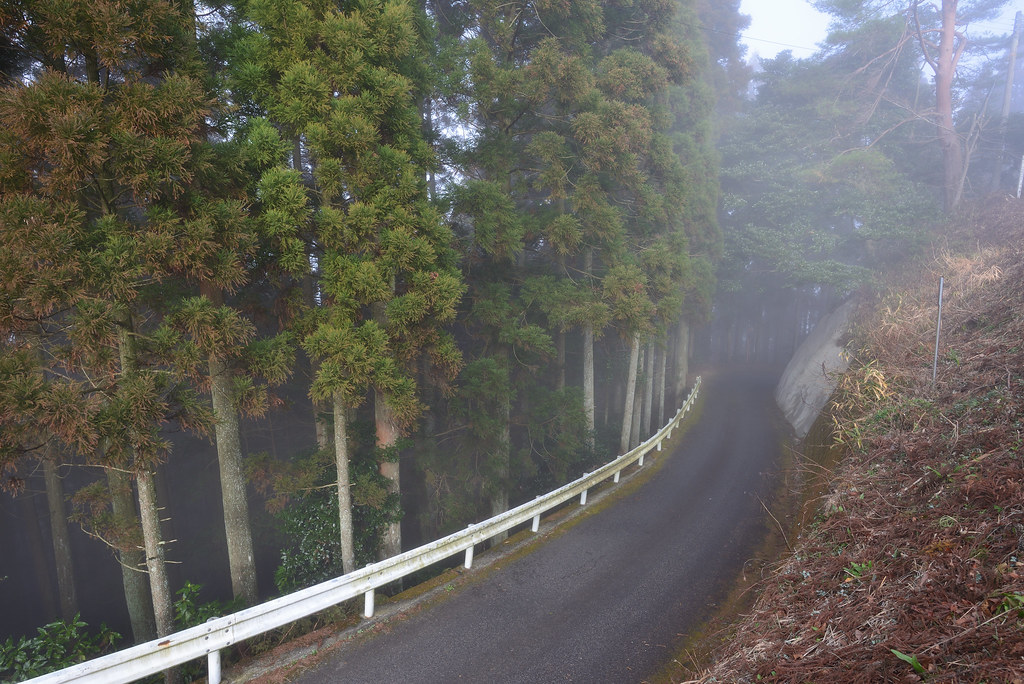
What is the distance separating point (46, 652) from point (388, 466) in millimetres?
4926

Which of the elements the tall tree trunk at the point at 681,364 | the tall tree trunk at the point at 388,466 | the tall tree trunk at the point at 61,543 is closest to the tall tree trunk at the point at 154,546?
the tall tree trunk at the point at 388,466

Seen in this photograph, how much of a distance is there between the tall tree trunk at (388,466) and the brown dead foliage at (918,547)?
5.96 m

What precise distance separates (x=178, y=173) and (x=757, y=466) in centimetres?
1454

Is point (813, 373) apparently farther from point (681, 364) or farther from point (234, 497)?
point (234, 497)

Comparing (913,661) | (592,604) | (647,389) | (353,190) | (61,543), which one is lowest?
(61,543)

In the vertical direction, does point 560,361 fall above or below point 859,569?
above

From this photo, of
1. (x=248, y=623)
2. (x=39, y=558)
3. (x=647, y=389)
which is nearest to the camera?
(x=248, y=623)

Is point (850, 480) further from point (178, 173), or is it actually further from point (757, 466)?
point (178, 173)

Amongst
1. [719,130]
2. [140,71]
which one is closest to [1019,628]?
[140,71]

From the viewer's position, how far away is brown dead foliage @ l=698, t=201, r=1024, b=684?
11.3ft

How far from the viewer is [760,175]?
27312mm

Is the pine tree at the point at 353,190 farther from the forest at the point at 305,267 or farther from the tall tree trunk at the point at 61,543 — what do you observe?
the tall tree trunk at the point at 61,543

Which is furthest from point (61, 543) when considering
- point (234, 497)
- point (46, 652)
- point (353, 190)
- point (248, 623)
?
point (353, 190)

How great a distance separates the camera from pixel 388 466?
368 inches
